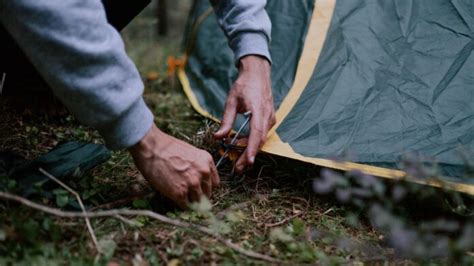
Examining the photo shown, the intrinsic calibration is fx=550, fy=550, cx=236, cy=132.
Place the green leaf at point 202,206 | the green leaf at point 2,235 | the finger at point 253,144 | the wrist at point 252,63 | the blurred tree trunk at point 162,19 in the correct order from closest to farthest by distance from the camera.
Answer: the green leaf at point 2,235 → the green leaf at point 202,206 → the finger at point 253,144 → the wrist at point 252,63 → the blurred tree trunk at point 162,19

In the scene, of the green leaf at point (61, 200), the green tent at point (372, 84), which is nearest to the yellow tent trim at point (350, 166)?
the green tent at point (372, 84)

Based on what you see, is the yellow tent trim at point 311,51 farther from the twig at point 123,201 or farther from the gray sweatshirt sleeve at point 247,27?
the twig at point 123,201

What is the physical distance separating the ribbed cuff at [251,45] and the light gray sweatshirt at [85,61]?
489 mm

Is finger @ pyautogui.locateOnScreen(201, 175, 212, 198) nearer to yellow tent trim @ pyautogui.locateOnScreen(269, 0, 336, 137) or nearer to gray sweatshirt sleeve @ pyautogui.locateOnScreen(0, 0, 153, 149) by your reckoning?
gray sweatshirt sleeve @ pyautogui.locateOnScreen(0, 0, 153, 149)

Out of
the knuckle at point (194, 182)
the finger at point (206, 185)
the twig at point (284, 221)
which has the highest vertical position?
the knuckle at point (194, 182)

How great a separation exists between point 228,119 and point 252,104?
0.24ft

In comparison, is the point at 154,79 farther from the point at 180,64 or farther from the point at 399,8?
the point at 399,8

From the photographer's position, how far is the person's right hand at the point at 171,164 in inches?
43.9

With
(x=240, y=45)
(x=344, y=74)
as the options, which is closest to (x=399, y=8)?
(x=344, y=74)

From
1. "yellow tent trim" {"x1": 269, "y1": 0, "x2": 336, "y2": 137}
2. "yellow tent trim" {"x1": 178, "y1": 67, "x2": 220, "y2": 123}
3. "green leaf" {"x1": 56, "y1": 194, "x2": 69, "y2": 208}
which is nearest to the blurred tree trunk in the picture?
"yellow tent trim" {"x1": 178, "y1": 67, "x2": 220, "y2": 123}

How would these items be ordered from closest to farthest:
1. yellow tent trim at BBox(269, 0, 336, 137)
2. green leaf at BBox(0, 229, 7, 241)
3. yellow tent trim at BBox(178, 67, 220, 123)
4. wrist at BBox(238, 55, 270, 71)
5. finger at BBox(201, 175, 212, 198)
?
green leaf at BBox(0, 229, 7, 241) < finger at BBox(201, 175, 212, 198) < wrist at BBox(238, 55, 270, 71) < yellow tent trim at BBox(269, 0, 336, 137) < yellow tent trim at BBox(178, 67, 220, 123)

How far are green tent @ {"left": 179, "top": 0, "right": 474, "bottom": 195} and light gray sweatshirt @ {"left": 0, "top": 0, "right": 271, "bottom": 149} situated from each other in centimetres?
49

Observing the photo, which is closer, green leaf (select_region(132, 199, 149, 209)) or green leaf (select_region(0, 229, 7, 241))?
green leaf (select_region(0, 229, 7, 241))

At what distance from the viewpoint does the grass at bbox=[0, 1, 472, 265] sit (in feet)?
3.36
